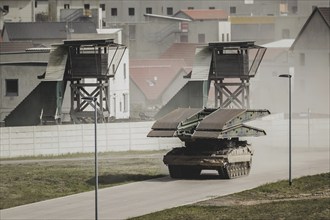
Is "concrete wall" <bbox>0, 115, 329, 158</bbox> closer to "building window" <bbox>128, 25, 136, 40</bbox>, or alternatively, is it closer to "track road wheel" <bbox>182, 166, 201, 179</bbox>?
"track road wheel" <bbox>182, 166, 201, 179</bbox>

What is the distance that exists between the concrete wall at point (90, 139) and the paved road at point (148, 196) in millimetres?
8853

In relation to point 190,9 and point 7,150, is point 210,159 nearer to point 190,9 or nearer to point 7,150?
point 7,150

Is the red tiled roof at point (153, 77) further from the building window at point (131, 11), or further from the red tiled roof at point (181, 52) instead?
the building window at point (131, 11)

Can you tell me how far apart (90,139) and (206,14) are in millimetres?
75038

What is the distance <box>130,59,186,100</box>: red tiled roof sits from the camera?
376 ft

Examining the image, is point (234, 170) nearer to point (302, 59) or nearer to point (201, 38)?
point (302, 59)

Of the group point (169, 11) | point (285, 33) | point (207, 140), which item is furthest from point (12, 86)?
point (169, 11)

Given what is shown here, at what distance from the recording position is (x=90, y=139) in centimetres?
7294

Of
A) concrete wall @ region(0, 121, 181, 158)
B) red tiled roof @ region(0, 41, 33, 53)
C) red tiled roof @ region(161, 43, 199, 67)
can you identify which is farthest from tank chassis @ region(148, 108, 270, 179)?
red tiled roof @ region(161, 43, 199, 67)

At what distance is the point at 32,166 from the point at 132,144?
930 cm

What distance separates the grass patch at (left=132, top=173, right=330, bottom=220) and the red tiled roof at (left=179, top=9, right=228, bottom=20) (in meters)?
86.6

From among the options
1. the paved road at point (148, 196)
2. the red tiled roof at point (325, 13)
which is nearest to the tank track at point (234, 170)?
the paved road at point (148, 196)

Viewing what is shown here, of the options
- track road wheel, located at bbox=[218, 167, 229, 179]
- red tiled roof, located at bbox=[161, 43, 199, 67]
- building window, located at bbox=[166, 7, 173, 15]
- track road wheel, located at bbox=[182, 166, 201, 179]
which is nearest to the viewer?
track road wheel, located at bbox=[218, 167, 229, 179]

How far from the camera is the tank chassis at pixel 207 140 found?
59.8 m
